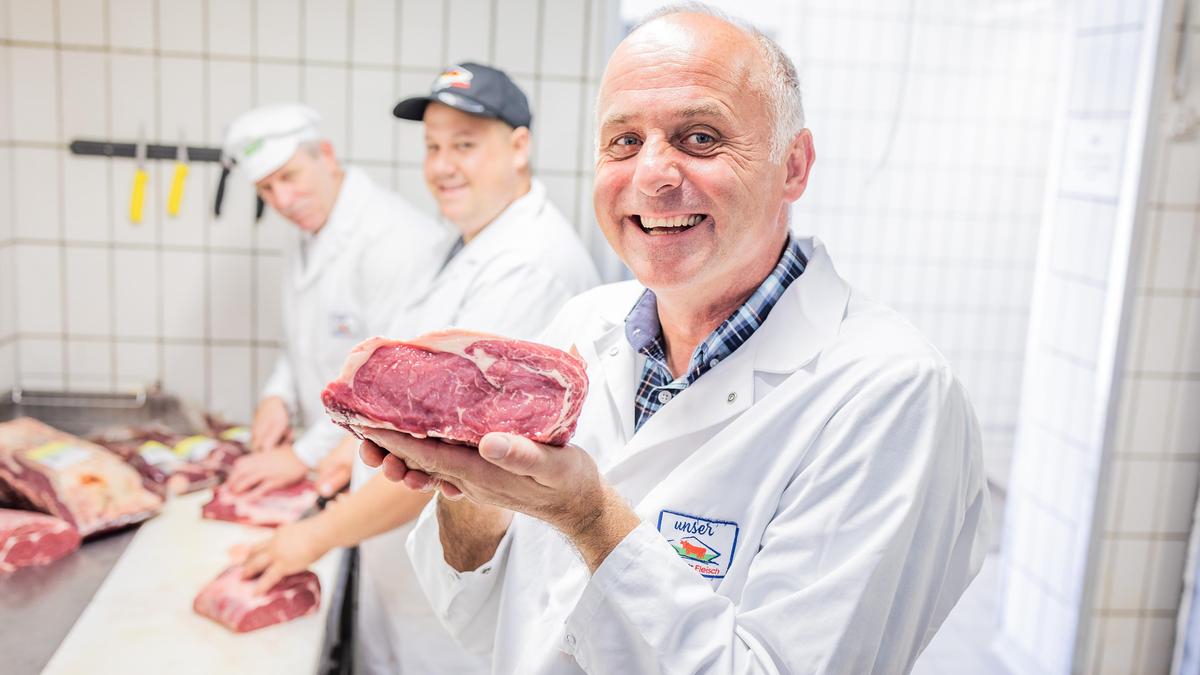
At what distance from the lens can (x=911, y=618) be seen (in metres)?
1.17

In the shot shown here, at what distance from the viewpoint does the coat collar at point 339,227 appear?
114 inches

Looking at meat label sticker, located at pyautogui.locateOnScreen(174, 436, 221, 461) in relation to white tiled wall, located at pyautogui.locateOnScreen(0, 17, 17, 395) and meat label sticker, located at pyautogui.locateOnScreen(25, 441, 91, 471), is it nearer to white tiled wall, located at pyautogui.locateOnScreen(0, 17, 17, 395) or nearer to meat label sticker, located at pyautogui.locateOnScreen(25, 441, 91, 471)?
meat label sticker, located at pyautogui.locateOnScreen(25, 441, 91, 471)

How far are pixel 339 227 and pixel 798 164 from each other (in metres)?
1.85

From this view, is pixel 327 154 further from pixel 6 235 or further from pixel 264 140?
pixel 6 235

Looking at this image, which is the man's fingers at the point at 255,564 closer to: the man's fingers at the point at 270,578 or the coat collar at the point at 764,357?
the man's fingers at the point at 270,578

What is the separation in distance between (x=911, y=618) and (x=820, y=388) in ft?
0.94

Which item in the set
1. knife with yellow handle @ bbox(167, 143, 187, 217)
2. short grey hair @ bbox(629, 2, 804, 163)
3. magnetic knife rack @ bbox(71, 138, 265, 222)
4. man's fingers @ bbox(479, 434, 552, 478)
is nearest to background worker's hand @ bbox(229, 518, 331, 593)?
man's fingers @ bbox(479, 434, 552, 478)

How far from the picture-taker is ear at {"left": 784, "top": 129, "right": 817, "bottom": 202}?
134cm

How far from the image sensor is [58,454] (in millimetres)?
2443

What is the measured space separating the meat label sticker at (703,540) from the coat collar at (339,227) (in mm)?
1916

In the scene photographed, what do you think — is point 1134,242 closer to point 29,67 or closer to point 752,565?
point 752,565

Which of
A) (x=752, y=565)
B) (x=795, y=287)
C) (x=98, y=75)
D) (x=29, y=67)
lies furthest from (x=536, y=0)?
(x=752, y=565)

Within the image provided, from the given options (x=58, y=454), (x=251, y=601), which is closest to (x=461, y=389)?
(x=251, y=601)

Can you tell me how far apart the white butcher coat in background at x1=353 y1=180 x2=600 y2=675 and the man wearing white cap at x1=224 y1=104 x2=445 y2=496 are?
39 centimetres
